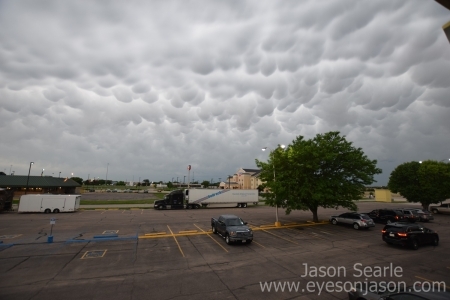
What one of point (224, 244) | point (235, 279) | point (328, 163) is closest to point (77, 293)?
point (235, 279)

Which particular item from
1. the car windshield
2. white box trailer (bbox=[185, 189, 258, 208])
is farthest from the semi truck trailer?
the car windshield

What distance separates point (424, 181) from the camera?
35.5 meters

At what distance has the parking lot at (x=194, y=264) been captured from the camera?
9133 mm

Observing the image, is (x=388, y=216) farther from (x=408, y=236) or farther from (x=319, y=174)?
(x=408, y=236)

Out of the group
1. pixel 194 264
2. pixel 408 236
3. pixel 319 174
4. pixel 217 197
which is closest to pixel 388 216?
pixel 319 174

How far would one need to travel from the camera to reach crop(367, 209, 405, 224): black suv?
25922mm

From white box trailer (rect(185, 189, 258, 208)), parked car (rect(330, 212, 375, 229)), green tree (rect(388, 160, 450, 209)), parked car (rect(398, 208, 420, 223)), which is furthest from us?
white box trailer (rect(185, 189, 258, 208))

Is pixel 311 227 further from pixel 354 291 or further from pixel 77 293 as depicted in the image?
pixel 77 293

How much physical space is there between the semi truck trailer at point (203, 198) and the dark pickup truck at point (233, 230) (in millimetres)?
24310

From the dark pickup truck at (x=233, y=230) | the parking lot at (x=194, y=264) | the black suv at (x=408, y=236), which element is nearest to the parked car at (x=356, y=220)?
the parking lot at (x=194, y=264)

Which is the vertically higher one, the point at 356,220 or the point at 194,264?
the point at 356,220

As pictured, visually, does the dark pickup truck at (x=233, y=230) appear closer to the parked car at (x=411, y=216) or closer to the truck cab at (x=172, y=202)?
the parked car at (x=411, y=216)

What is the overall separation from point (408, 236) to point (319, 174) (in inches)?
422

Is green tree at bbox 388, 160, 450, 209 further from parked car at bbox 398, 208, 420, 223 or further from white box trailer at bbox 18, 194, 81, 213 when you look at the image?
white box trailer at bbox 18, 194, 81, 213
